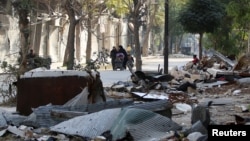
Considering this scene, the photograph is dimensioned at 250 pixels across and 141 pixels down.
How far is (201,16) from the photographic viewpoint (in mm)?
26797

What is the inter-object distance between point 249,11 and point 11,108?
744 centimetres

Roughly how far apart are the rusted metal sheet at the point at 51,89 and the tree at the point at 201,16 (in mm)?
17282

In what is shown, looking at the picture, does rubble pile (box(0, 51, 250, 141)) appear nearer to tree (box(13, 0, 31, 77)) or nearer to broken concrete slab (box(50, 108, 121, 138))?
broken concrete slab (box(50, 108, 121, 138))

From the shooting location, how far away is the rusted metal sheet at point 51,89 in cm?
1030

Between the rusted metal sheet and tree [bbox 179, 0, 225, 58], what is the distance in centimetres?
1728

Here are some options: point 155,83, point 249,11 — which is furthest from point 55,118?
point 249,11

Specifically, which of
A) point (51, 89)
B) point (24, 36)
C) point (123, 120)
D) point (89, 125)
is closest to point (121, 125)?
point (123, 120)

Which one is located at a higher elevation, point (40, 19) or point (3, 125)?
point (40, 19)

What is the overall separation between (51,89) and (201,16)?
17611mm

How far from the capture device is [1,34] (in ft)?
101

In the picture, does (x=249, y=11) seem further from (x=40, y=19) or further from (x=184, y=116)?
(x=40, y=19)

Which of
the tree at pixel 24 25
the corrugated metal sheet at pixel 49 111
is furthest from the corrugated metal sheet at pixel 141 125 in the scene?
the tree at pixel 24 25

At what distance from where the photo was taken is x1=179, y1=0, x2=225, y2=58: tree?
26734 millimetres

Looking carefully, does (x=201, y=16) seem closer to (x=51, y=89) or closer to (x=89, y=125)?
(x=51, y=89)
